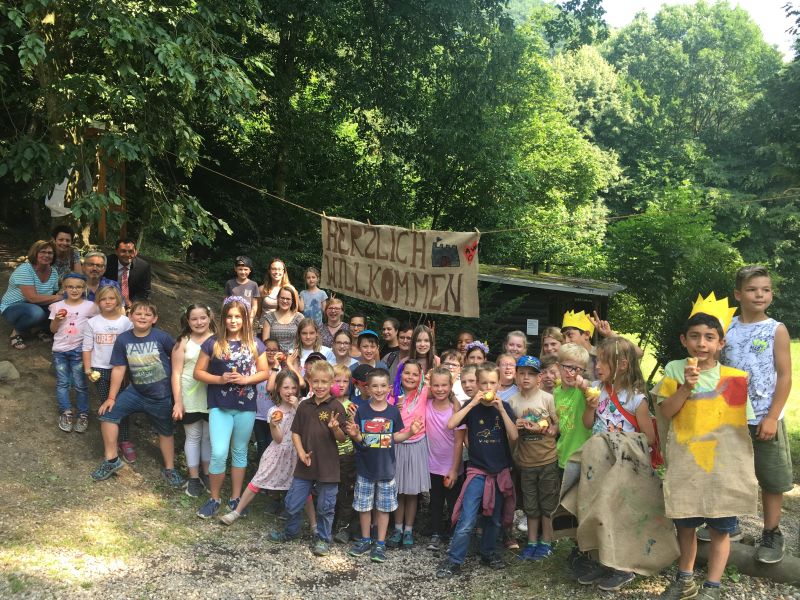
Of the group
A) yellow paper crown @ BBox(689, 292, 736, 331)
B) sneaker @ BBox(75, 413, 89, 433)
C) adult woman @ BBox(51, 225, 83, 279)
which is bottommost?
sneaker @ BBox(75, 413, 89, 433)

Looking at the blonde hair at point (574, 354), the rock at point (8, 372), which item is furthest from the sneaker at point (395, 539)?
the rock at point (8, 372)

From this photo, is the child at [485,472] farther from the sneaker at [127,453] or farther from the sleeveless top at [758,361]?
the sneaker at [127,453]

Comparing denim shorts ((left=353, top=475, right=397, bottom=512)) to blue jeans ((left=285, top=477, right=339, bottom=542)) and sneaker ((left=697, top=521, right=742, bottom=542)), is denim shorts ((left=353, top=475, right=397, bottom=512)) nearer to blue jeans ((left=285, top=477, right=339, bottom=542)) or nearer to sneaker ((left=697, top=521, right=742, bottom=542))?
blue jeans ((left=285, top=477, right=339, bottom=542))

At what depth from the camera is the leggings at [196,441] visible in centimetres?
634

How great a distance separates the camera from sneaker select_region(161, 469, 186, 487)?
6.43 metres

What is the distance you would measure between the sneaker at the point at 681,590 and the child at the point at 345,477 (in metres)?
2.51

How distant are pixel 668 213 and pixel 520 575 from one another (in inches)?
482

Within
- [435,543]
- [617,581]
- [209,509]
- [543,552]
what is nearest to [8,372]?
[209,509]

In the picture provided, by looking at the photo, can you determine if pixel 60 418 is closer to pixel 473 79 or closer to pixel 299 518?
pixel 299 518

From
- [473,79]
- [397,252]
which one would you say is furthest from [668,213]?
[397,252]

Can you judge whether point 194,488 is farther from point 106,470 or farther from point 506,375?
point 506,375

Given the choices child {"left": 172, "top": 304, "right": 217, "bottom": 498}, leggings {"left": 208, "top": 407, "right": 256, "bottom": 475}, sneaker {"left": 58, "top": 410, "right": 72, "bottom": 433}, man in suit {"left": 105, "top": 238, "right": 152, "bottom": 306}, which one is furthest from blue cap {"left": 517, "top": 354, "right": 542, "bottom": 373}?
man in suit {"left": 105, "top": 238, "right": 152, "bottom": 306}

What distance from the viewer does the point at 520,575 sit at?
5.18 metres

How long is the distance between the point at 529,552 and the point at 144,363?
3629mm
